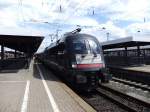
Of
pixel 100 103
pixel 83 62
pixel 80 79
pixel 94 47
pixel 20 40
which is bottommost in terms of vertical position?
pixel 100 103

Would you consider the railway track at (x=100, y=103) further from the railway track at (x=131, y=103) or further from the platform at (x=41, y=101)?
the platform at (x=41, y=101)

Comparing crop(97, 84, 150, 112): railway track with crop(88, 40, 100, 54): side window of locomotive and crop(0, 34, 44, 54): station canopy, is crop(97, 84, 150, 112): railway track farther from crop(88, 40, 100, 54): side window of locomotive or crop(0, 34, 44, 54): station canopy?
crop(0, 34, 44, 54): station canopy

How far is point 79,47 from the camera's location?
1712 cm

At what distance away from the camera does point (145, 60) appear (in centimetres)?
3800

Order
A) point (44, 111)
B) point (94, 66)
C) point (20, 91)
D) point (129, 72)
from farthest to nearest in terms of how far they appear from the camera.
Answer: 1. point (129, 72)
2. point (94, 66)
3. point (20, 91)
4. point (44, 111)

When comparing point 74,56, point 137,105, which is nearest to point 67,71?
point 74,56

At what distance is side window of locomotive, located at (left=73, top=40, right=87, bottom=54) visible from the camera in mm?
16922

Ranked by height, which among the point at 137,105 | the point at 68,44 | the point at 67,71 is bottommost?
the point at 137,105

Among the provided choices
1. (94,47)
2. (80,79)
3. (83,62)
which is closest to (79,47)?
(94,47)

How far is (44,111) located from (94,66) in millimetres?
6918

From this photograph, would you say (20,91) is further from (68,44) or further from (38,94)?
(68,44)

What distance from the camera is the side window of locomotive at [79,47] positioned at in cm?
1692

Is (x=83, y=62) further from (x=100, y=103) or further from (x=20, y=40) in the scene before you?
(x=20, y=40)

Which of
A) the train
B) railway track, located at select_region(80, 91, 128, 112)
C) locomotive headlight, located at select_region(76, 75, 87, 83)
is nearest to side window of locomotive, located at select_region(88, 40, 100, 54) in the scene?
the train
